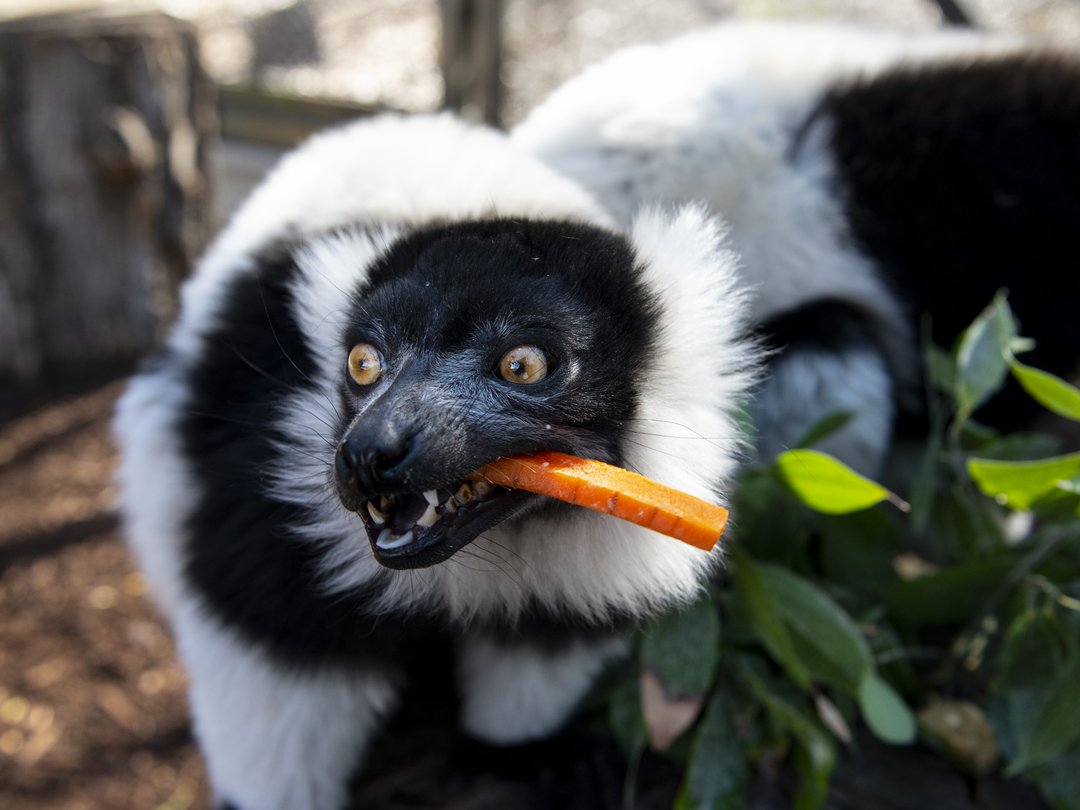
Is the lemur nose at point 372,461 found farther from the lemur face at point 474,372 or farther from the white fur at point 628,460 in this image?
the white fur at point 628,460

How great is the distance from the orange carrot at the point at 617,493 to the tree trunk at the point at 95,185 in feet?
10.5

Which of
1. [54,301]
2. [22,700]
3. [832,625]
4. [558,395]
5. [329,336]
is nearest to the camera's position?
[558,395]

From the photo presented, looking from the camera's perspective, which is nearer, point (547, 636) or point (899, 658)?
point (547, 636)

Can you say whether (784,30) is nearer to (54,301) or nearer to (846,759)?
(846,759)

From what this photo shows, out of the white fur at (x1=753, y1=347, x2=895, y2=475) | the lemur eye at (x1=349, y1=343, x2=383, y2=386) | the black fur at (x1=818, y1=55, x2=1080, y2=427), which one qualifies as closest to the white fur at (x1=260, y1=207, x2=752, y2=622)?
the lemur eye at (x1=349, y1=343, x2=383, y2=386)

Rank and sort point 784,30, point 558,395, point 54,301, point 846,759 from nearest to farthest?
point 558,395
point 846,759
point 784,30
point 54,301

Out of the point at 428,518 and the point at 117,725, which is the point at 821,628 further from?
the point at 117,725

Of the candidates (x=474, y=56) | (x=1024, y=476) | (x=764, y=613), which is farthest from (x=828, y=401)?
(x=474, y=56)

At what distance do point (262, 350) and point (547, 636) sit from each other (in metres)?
0.82

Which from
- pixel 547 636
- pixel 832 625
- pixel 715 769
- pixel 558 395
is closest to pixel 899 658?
pixel 832 625

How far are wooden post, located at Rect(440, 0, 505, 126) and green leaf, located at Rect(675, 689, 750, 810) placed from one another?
3.60 m

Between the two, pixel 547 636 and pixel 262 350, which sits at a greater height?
pixel 262 350

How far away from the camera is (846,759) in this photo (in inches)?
95.0

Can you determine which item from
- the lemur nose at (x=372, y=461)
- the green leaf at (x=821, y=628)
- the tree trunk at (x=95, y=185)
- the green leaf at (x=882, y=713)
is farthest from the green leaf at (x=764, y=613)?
the tree trunk at (x=95, y=185)
